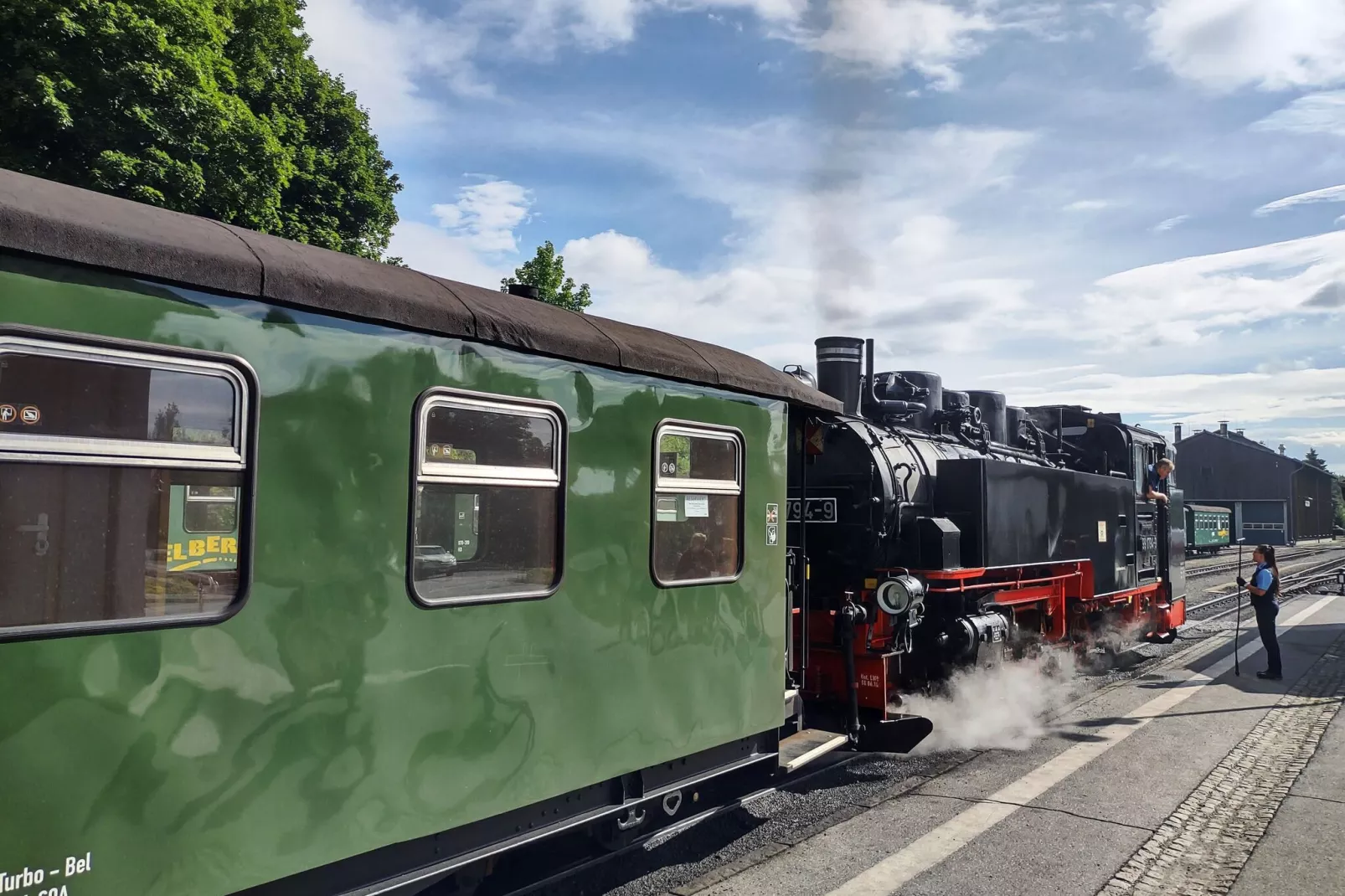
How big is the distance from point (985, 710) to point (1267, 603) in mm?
5275

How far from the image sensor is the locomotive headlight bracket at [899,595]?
718cm

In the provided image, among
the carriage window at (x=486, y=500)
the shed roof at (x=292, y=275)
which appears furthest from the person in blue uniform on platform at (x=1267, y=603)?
the carriage window at (x=486, y=500)

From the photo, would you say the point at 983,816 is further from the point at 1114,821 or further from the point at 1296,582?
the point at 1296,582

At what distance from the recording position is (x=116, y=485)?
2.56 m

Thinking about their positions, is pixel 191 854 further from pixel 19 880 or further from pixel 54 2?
pixel 54 2

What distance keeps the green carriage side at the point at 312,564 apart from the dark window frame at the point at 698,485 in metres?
0.02

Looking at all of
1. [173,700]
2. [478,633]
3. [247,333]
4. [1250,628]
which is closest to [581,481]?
[478,633]

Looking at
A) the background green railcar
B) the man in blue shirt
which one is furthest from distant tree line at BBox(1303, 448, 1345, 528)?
the man in blue shirt

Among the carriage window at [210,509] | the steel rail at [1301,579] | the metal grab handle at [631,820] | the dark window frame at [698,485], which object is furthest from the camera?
the steel rail at [1301,579]

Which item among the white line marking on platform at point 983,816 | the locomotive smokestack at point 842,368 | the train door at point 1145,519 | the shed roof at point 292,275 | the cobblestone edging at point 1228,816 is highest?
the locomotive smokestack at point 842,368

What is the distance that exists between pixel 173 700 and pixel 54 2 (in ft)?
42.3

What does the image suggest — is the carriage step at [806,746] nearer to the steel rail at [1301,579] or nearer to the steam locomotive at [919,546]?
the steam locomotive at [919,546]

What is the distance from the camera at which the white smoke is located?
7.66m

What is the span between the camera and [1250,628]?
50.1 feet
